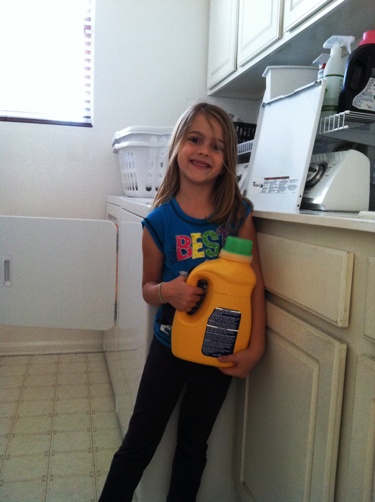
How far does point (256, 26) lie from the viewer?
1.89m

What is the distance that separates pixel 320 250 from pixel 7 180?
208cm

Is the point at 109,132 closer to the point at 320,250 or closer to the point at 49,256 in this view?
the point at 49,256

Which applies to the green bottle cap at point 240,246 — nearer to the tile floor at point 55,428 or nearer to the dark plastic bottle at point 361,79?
the dark plastic bottle at point 361,79

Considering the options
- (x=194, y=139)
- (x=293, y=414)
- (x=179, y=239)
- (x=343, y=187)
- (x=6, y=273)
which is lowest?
(x=293, y=414)

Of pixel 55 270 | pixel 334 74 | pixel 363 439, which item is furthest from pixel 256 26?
pixel 363 439

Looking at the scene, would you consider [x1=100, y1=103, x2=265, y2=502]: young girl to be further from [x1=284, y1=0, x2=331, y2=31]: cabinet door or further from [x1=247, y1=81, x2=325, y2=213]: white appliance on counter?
[x1=284, y1=0, x2=331, y2=31]: cabinet door

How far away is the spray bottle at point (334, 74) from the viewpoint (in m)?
1.41

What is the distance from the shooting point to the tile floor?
1.51 metres

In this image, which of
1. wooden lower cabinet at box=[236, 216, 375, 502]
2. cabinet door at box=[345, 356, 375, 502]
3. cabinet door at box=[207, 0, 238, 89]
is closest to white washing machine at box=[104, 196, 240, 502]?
wooden lower cabinet at box=[236, 216, 375, 502]

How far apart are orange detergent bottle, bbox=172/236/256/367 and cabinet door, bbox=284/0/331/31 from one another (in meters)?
0.91

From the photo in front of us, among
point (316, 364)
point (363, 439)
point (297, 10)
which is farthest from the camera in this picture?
point (297, 10)

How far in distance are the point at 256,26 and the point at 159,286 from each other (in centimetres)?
132

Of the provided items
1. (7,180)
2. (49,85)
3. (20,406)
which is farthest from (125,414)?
(49,85)

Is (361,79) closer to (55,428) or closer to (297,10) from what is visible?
(297,10)
